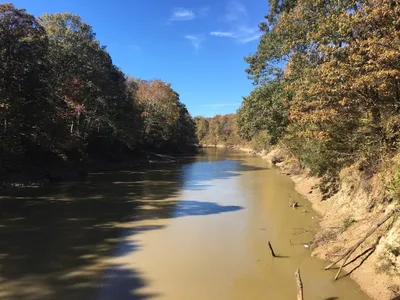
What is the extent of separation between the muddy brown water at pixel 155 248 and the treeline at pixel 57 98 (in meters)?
4.81

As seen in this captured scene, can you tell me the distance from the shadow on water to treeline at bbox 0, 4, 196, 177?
12.0ft

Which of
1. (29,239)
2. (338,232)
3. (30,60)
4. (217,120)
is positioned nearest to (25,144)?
(30,60)

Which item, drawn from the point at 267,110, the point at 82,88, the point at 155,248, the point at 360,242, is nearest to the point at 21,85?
the point at 82,88

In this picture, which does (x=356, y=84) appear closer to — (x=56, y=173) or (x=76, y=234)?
(x=76, y=234)

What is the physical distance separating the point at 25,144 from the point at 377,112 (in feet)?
68.6

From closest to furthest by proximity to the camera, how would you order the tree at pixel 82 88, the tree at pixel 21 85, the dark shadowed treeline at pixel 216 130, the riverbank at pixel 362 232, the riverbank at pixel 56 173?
the riverbank at pixel 362 232
the tree at pixel 21 85
the riverbank at pixel 56 173
the tree at pixel 82 88
the dark shadowed treeline at pixel 216 130

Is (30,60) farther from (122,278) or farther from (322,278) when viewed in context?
(322,278)

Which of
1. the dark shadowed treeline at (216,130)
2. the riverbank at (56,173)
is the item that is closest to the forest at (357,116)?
the riverbank at (56,173)

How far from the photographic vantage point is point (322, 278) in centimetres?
806

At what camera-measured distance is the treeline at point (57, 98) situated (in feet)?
64.7

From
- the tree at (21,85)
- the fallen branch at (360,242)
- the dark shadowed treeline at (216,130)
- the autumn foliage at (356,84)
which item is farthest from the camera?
the dark shadowed treeline at (216,130)

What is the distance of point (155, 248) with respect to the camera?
10367 millimetres

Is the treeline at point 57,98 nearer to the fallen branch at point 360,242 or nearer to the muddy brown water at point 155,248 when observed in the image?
the muddy brown water at point 155,248

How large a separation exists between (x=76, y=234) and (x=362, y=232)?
8.58 meters
